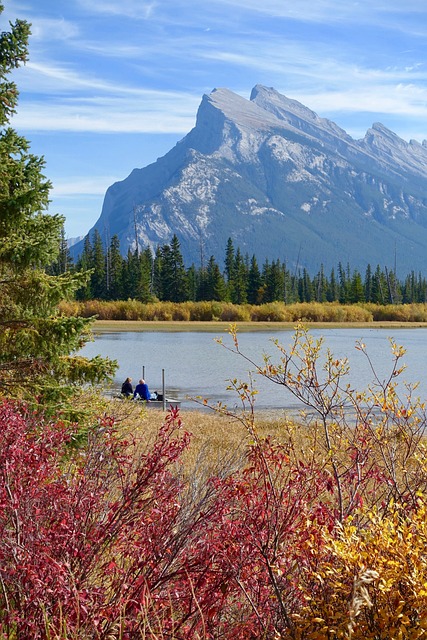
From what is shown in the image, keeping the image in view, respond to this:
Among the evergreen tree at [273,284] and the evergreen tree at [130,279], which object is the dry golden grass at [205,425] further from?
the evergreen tree at [273,284]

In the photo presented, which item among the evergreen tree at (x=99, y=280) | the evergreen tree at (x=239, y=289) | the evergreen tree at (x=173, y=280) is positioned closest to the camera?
the evergreen tree at (x=173, y=280)

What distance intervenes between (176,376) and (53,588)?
100 feet

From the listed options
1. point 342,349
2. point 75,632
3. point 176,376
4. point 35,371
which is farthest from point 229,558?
point 342,349

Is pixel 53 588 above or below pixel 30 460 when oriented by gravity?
below

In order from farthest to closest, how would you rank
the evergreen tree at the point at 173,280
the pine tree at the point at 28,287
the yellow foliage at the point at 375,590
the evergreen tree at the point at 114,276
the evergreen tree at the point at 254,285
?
the evergreen tree at the point at 254,285 → the evergreen tree at the point at 173,280 → the evergreen tree at the point at 114,276 → the pine tree at the point at 28,287 → the yellow foliage at the point at 375,590

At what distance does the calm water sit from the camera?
96.9ft

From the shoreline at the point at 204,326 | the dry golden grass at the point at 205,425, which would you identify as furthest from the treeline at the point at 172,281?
the dry golden grass at the point at 205,425

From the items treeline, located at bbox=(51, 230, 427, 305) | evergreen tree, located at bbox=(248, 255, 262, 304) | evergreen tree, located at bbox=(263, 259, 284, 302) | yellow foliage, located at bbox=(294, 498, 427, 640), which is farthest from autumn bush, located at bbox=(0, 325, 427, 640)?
evergreen tree, located at bbox=(248, 255, 262, 304)

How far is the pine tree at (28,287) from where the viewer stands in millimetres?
10992

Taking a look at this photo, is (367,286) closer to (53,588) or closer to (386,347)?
(386,347)

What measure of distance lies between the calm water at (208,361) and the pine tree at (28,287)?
9930 millimetres

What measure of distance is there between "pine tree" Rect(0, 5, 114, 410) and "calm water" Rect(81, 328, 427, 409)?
32.6 ft

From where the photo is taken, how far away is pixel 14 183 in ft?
38.3

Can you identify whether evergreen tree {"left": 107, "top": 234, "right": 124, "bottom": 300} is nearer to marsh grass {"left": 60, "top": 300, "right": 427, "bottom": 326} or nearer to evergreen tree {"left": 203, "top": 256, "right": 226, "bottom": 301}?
evergreen tree {"left": 203, "top": 256, "right": 226, "bottom": 301}
